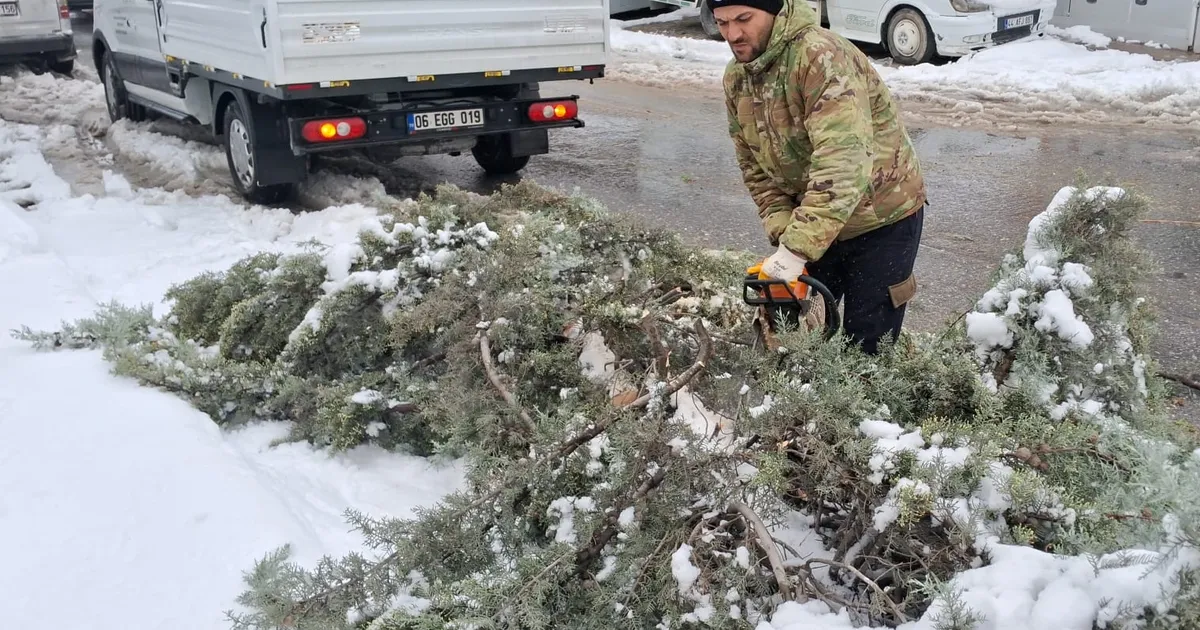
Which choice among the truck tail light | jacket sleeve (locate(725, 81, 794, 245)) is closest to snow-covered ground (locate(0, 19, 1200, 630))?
the truck tail light

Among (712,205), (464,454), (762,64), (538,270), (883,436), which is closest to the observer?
(883,436)

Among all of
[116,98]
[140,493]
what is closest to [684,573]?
[140,493]

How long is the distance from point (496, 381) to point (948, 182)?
5267mm

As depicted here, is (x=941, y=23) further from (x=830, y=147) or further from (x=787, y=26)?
(x=830, y=147)

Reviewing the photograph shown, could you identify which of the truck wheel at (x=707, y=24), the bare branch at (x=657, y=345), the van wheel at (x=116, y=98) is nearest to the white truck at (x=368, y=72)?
the van wheel at (x=116, y=98)

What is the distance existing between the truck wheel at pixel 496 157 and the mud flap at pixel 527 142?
301 millimetres

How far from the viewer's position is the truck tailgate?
6133mm

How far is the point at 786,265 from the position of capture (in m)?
2.69

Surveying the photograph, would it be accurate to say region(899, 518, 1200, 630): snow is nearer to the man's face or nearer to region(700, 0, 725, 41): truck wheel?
the man's face

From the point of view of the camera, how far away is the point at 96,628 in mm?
2580

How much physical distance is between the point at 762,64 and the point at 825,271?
2.72 ft

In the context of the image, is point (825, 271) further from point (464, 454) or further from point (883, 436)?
point (464, 454)

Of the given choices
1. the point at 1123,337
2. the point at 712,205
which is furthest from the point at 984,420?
the point at 712,205

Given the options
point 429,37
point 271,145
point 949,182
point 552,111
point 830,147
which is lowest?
point 949,182
